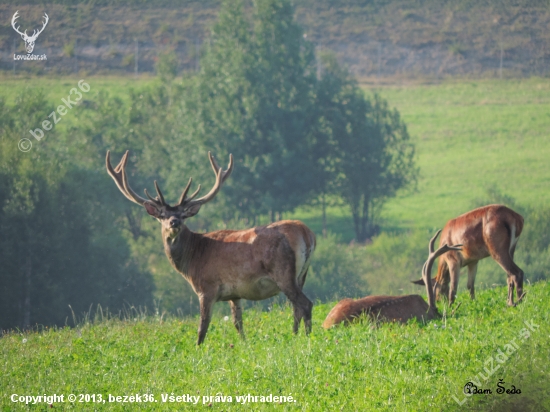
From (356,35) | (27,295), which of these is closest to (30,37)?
(27,295)

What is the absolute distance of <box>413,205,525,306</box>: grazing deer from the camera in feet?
45.4

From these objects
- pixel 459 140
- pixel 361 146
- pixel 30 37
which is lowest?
pixel 361 146

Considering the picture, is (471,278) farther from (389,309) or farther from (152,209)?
(152,209)

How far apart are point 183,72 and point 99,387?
71.6m

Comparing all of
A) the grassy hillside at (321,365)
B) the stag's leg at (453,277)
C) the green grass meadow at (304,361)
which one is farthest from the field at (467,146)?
the grassy hillside at (321,365)

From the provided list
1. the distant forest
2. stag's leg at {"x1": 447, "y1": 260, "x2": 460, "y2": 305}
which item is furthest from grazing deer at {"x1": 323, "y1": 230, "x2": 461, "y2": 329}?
the distant forest

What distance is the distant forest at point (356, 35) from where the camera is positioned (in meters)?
74.8

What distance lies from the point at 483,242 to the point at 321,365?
5.02 m

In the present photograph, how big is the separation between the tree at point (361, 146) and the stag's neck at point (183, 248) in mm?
59076

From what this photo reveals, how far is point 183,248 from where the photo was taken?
13.1 meters

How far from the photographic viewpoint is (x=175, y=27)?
84625mm

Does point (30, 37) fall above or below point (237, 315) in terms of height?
above

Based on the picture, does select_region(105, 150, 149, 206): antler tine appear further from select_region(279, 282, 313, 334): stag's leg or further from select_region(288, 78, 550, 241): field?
select_region(288, 78, 550, 241): field

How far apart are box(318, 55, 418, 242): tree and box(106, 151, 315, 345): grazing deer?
5925cm
